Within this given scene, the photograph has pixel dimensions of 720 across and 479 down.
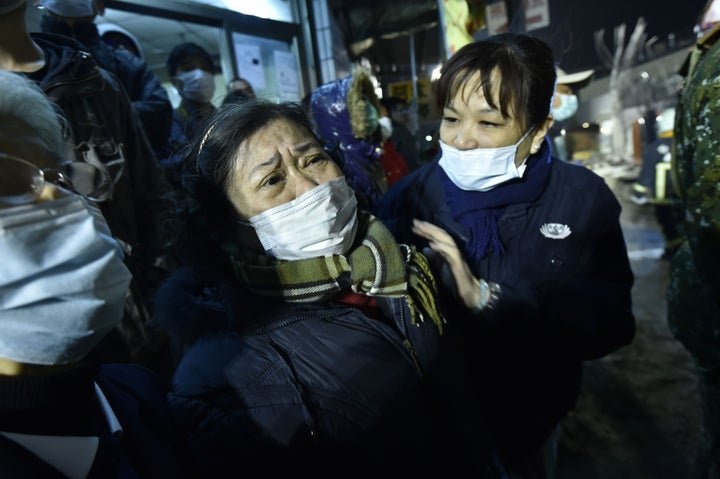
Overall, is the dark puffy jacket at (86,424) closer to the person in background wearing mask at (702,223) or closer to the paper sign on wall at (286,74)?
the person in background wearing mask at (702,223)

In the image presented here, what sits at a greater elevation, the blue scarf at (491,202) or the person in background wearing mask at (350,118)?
the person in background wearing mask at (350,118)

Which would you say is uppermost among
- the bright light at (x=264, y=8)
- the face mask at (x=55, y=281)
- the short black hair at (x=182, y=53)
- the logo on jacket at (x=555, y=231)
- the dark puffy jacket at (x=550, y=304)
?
the bright light at (x=264, y=8)

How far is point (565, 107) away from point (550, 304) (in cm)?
431

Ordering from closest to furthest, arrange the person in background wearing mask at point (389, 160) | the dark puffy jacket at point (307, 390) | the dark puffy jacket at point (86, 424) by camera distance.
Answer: the dark puffy jacket at point (86, 424) → the dark puffy jacket at point (307, 390) → the person in background wearing mask at point (389, 160)

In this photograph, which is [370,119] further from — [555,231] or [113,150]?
[555,231]

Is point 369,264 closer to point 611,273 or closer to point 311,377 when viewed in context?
point 311,377

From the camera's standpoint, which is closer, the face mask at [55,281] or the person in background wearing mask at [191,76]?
the face mask at [55,281]

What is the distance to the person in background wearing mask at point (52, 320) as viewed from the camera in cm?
64

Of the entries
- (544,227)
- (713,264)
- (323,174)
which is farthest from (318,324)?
(713,264)

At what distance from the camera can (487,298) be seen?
1453 mm

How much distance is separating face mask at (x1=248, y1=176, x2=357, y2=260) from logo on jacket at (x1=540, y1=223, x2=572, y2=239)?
0.88 meters

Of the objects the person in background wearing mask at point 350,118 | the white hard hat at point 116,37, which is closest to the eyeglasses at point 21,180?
the person in background wearing mask at point 350,118

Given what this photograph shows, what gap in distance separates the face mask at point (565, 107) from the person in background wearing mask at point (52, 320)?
17.1 ft

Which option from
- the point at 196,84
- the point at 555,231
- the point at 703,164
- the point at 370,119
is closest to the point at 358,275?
the point at 555,231
